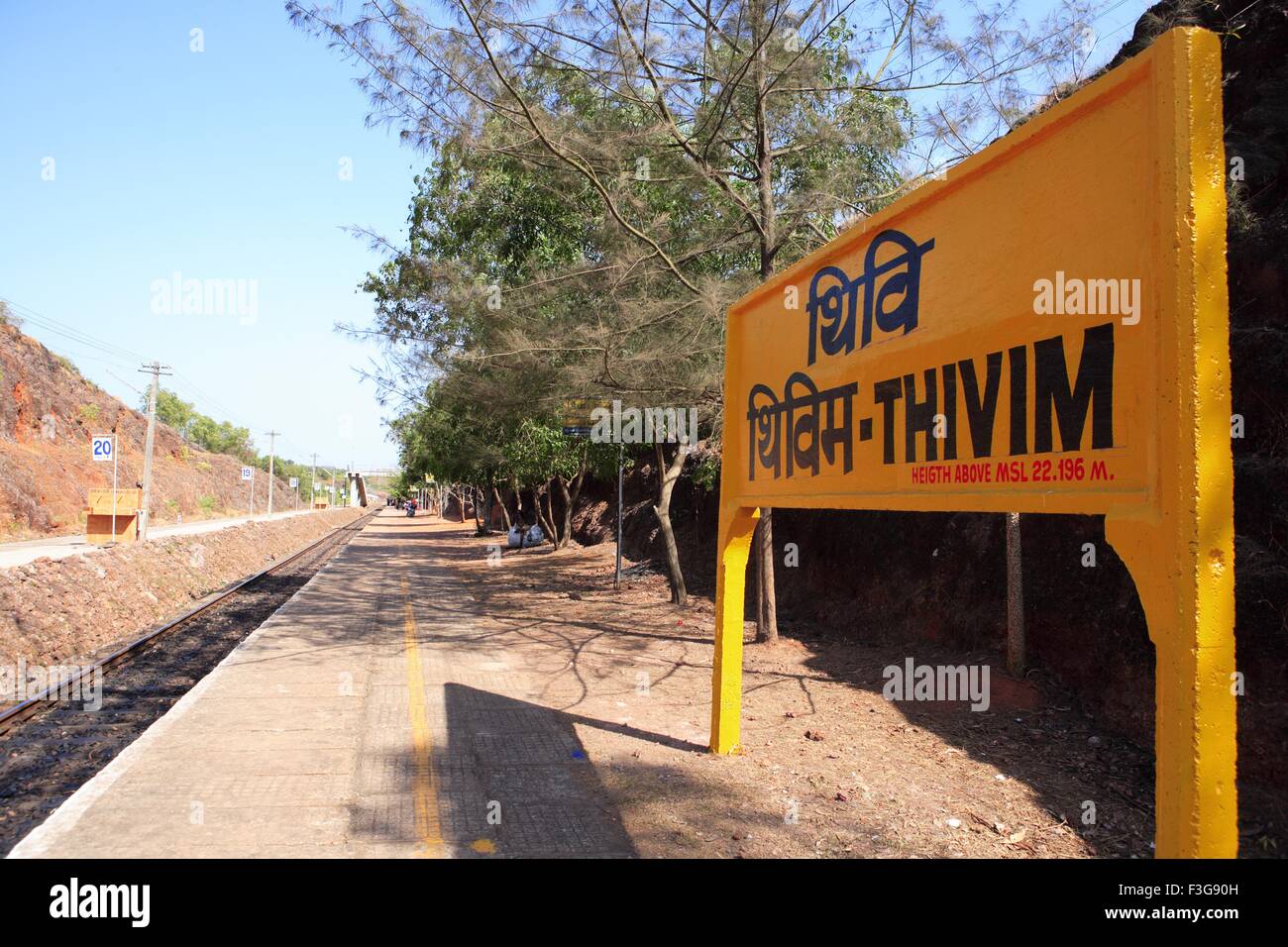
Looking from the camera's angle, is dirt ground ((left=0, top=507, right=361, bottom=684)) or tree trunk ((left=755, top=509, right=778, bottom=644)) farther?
dirt ground ((left=0, top=507, right=361, bottom=684))

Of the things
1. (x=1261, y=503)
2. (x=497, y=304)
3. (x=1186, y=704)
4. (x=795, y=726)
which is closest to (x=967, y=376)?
(x=1186, y=704)

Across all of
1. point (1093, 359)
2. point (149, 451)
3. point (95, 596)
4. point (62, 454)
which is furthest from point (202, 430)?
point (1093, 359)

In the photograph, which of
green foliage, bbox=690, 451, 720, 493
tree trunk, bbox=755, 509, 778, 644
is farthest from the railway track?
green foliage, bbox=690, 451, 720, 493

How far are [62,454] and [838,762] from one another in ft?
168

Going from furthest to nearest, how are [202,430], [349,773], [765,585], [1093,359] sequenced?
[202,430]
[765,585]
[349,773]
[1093,359]

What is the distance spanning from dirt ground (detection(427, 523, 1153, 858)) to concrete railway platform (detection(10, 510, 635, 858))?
43 centimetres

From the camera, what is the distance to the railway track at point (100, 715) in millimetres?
6285

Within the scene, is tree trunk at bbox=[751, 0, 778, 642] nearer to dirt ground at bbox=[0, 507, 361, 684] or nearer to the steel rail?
the steel rail

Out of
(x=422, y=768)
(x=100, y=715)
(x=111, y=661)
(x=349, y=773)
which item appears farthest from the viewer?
(x=111, y=661)

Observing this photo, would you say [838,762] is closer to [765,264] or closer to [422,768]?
[422,768]

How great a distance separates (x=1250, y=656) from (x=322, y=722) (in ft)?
23.5

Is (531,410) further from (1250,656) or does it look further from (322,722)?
(1250,656)

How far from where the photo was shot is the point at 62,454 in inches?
1790

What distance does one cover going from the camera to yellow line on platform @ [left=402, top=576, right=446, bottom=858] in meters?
4.50
